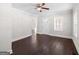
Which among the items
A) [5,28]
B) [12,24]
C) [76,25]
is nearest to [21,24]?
[12,24]

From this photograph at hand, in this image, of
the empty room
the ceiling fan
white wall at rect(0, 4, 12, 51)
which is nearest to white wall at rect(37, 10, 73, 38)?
the empty room

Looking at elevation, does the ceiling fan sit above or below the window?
above

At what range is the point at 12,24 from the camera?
1.55 meters

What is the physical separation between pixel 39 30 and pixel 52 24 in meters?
0.20

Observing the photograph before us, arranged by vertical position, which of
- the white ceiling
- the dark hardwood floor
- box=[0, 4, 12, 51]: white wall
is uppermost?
the white ceiling

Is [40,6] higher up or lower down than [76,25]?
higher up

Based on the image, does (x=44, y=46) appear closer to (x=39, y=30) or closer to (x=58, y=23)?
(x=39, y=30)

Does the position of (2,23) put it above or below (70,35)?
above

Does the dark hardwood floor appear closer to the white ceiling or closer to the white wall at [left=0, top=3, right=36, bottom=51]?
the white wall at [left=0, top=3, right=36, bottom=51]

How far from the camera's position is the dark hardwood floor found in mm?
1539
